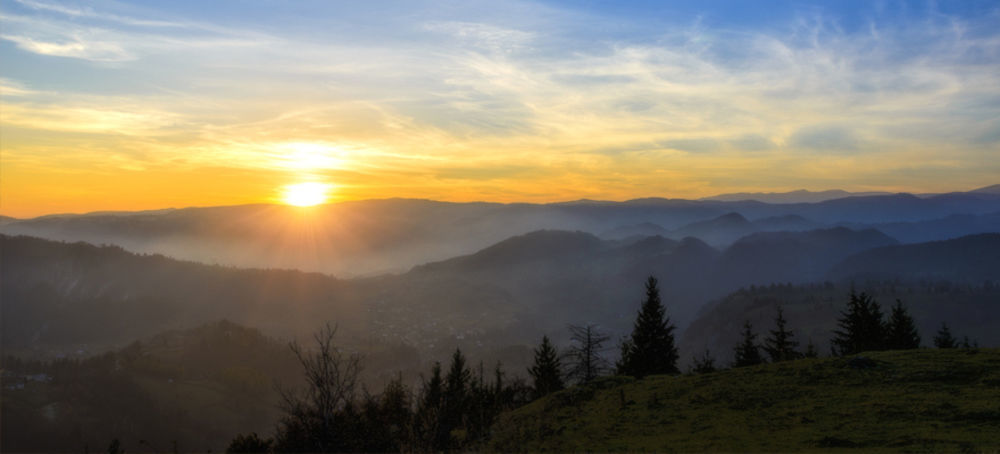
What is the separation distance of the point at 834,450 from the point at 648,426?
8.38m

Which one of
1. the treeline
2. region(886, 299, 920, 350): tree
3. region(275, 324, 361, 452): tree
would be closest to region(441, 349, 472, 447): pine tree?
the treeline

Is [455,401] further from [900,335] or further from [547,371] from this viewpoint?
[900,335]

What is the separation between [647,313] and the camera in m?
53.0

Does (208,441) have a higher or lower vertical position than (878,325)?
lower

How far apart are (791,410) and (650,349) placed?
2838cm

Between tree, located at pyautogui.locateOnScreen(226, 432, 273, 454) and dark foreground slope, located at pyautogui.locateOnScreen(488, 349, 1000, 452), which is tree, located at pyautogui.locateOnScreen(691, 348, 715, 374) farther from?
tree, located at pyautogui.locateOnScreen(226, 432, 273, 454)

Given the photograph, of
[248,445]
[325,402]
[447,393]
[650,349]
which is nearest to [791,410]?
[325,402]

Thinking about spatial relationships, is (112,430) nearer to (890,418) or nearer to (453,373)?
(453,373)

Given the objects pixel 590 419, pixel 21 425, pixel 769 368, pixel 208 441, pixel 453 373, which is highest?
pixel 769 368

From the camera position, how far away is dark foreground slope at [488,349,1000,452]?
19156 mm

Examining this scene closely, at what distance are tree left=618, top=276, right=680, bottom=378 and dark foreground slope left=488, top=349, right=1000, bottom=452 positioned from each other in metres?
Answer: 18.9

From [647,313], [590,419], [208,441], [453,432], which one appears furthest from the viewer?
[208,441]

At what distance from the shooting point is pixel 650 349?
51.6 meters

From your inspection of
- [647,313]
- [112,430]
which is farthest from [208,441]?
[647,313]
